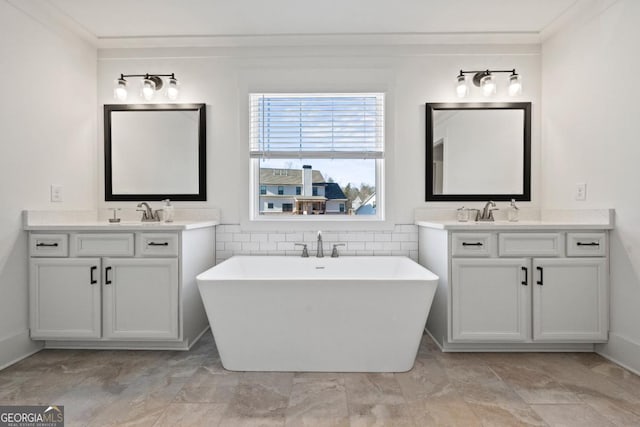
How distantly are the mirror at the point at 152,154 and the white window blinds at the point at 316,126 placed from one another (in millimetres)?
562

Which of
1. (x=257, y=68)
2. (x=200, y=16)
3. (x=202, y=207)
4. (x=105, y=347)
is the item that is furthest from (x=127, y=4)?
(x=105, y=347)

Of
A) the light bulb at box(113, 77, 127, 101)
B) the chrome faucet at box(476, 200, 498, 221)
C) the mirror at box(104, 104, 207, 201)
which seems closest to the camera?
the chrome faucet at box(476, 200, 498, 221)

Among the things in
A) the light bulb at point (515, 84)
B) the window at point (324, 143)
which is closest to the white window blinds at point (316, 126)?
the window at point (324, 143)

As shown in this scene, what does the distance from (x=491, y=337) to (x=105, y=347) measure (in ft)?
9.02

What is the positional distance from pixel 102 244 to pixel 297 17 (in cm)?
220

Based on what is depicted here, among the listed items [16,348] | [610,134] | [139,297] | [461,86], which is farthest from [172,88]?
[610,134]

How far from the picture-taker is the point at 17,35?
2.52 meters

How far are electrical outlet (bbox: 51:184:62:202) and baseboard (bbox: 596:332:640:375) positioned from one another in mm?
4124

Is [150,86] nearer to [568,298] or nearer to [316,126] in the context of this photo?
[316,126]

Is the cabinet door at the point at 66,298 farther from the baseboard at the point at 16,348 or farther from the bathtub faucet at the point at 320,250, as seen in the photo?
the bathtub faucet at the point at 320,250

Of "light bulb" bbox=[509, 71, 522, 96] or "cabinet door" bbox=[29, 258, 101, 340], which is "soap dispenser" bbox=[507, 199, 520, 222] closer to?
"light bulb" bbox=[509, 71, 522, 96]

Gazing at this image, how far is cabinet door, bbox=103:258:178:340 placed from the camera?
261 cm

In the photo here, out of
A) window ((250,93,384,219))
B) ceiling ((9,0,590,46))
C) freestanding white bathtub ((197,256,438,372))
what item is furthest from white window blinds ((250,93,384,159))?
freestanding white bathtub ((197,256,438,372))

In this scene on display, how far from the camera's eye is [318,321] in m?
2.25
